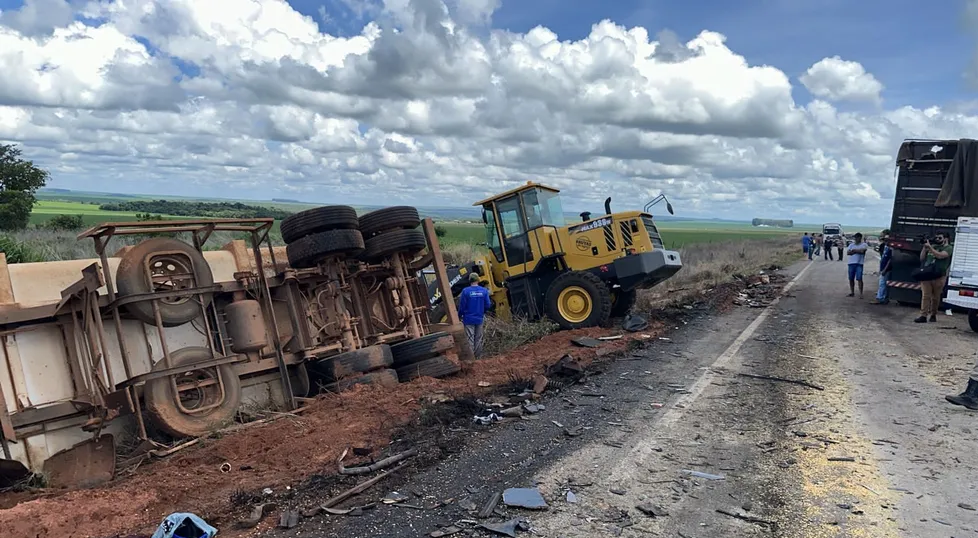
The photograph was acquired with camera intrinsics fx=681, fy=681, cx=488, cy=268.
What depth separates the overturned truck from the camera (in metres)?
6.06

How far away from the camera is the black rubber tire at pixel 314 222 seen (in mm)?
7859

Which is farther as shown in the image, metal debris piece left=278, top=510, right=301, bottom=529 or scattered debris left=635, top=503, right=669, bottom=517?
scattered debris left=635, top=503, right=669, bottom=517

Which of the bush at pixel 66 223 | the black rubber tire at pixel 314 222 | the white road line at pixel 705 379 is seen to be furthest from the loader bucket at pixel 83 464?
the bush at pixel 66 223

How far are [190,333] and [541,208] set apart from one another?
7539 mm

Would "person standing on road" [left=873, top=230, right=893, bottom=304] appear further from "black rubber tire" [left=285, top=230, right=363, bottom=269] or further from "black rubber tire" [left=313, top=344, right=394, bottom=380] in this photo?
"black rubber tire" [left=285, top=230, right=363, bottom=269]

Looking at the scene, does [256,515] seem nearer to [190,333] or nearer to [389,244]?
[190,333]

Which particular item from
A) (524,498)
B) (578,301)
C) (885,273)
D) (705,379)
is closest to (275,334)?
(524,498)

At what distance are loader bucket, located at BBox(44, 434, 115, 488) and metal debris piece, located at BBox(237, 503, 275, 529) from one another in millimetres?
2268

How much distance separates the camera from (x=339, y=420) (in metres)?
6.50

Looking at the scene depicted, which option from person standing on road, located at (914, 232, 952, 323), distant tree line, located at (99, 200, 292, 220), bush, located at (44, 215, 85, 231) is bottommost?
person standing on road, located at (914, 232, 952, 323)

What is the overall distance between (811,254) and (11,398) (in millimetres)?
42649

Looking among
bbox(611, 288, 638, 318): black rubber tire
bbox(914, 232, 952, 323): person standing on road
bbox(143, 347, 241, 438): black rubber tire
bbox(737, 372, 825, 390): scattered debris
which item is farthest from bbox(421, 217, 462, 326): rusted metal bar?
bbox(914, 232, 952, 323): person standing on road

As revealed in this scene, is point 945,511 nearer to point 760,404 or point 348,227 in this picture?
point 760,404

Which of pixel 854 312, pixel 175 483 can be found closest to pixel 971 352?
pixel 854 312
